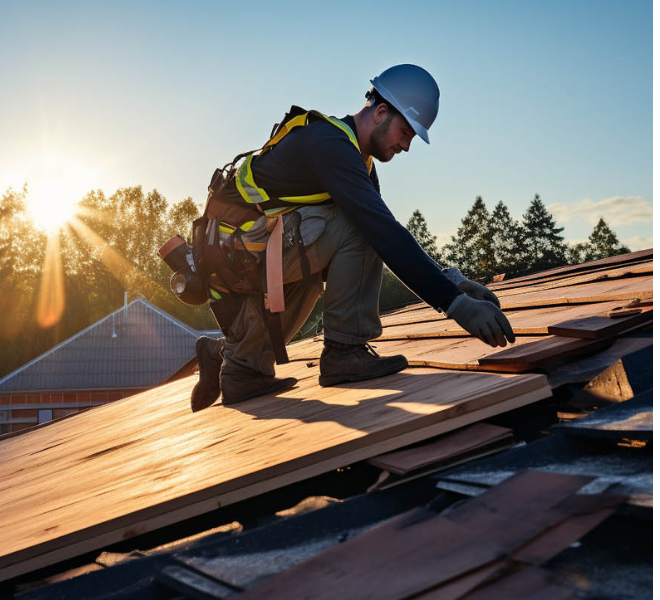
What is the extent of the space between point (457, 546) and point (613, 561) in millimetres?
214

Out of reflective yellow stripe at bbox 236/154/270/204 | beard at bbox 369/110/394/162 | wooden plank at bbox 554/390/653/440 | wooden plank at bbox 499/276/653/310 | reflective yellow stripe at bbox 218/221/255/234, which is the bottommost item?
wooden plank at bbox 554/390/653/440

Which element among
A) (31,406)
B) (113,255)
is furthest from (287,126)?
(113,255)

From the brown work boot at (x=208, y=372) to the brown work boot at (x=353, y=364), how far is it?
63cm

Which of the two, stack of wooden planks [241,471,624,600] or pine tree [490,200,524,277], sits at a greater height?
pine tree [490,200,524,277]

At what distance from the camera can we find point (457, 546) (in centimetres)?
94

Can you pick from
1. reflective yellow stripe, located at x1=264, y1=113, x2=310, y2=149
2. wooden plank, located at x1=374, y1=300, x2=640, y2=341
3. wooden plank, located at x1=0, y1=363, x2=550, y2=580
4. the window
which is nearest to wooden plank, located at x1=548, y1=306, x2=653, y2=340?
wooden plank, located at x1=374, y1=300, x2=640, y2=341

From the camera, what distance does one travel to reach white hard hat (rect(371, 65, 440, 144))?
2395 millimetres

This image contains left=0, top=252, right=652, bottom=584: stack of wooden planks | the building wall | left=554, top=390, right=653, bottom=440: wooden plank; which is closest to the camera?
left=554, top=390, right=653, bottom=440: wooden plank

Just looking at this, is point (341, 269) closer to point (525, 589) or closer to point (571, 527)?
point (571, 527)

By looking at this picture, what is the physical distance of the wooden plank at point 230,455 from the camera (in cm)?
138

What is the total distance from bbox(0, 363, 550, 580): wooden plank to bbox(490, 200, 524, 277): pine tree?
46914 millimetres

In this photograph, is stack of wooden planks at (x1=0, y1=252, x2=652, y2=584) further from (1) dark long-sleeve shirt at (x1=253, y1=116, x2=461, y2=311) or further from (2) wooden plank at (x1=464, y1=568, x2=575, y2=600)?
(2) wooden plank at (x1=464, y1=568, x2=575, y2=600)

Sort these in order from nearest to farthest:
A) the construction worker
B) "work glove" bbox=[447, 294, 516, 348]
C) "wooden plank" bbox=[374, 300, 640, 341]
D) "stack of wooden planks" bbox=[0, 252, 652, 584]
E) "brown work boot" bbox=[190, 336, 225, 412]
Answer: "stack of wooden planks" bbox=[0, 252, 652, 584] → "work glove" bbox=[447, 294, 516, 348] → the construction worker → "wooden plank" bbox=[374, 300, 640, 341] → "brown work boot" bbox=[190, 336, 225, 412]

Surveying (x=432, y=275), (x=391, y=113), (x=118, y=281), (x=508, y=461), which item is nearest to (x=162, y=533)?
(x=508, y=461)
